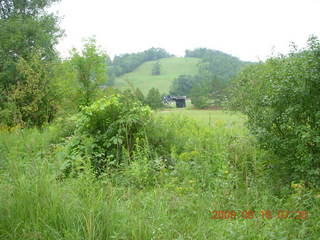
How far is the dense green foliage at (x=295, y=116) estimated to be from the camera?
11.3ft

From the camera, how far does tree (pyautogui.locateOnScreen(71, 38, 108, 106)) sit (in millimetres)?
14992

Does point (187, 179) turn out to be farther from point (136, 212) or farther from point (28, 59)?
point (28, 59)

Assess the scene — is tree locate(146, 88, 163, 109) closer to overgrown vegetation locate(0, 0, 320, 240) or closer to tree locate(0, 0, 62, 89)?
overgrown vegetation locate(0, 0, 320, 240)

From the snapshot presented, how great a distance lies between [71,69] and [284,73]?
13642mm

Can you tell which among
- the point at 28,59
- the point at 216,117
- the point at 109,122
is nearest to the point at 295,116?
the point at 109,122

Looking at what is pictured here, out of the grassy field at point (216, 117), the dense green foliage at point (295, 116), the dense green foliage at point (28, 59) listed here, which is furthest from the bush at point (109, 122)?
the dense green foliage at point (28, 59)

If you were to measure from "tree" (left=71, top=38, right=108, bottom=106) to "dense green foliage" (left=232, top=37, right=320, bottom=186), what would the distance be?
39.0ft

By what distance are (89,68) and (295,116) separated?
13380mm

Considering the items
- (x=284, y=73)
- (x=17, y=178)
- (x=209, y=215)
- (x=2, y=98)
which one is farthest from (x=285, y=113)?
(x=2, y=98)

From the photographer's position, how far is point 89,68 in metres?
15.5

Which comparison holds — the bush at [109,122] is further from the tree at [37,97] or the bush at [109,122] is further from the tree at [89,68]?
the tree at [89,68]

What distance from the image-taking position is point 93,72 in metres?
15.5

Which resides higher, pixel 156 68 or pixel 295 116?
pixel 156 68

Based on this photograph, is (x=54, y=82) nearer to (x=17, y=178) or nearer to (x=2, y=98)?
(x=2, y=98)
